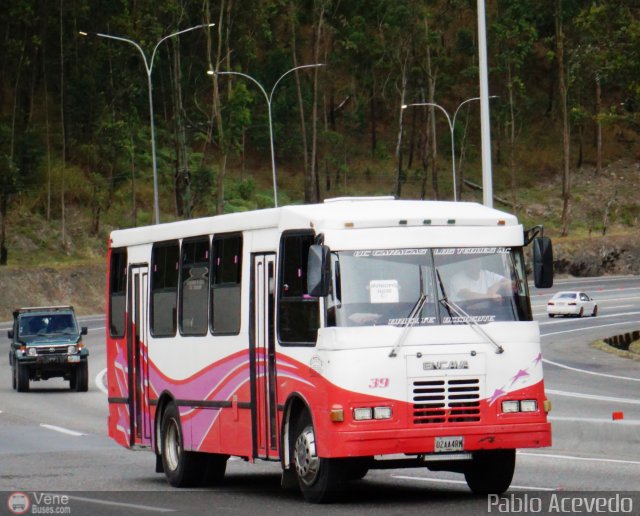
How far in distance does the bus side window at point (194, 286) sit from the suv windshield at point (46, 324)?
2022 cm

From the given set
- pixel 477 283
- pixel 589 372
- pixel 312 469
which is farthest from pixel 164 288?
pixel 589 372

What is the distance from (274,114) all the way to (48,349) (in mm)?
69612

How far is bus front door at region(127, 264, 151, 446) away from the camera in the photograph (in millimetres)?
18359

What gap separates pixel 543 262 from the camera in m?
14.1

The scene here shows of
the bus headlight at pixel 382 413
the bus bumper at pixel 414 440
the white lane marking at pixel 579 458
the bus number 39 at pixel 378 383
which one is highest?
the bus number 39 at pixel 378 383

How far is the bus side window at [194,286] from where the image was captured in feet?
54.2

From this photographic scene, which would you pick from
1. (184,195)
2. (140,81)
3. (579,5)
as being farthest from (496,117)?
(184,195)

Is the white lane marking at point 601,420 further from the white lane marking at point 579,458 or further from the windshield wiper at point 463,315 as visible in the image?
the windshield wiper at point 463,315

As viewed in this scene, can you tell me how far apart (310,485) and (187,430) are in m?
3.23

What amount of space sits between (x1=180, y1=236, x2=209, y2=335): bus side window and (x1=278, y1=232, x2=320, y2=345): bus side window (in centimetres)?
195

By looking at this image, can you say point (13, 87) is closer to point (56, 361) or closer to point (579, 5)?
point (579, 5)

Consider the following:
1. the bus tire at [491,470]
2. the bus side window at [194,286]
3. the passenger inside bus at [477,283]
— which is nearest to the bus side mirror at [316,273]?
the passenger inside bus at [477,283]

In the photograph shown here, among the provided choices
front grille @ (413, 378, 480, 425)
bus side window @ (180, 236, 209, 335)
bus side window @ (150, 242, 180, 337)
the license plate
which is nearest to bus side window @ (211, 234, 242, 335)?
bus side window @ (180, 236, 209, 335)

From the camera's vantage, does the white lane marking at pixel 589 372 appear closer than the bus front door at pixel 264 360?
No
